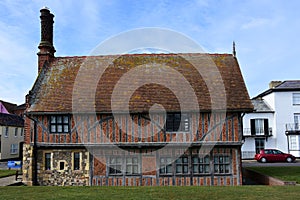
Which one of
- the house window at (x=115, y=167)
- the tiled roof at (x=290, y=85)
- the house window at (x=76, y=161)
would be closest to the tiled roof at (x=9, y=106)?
the house window at (x=76, y=161)

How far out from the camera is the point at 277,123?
104 feet

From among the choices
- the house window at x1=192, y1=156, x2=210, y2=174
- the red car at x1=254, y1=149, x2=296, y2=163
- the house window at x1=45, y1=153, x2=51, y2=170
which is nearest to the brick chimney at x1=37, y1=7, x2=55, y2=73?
the house window at x1=45, y1=153, x2=51, y2=170

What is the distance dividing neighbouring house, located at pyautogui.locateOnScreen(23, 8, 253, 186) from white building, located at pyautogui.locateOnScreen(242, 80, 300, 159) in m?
16.2

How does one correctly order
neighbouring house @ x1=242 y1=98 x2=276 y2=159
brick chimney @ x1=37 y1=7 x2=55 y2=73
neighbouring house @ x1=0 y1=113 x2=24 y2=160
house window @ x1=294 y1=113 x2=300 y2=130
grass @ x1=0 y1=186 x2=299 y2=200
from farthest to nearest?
1. neighbouring house @ x1=0 y1=113 x2=24 y2=160
2. neighbouring house @ x1=242 y1=98 x2=276 y2=159
3. house window @ x1=294 y1=113 x2=300 y2=130
4. brick chimney @ x1=37 y1=7 x2=55 y2=73
5. grass @ x1=0 y1=186 x2=299 y2=200

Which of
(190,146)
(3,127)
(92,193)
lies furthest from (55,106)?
(3,127)

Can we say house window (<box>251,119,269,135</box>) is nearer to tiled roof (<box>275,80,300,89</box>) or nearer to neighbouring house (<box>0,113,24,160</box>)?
tiled roof (<box>275,80,300,89</box>)

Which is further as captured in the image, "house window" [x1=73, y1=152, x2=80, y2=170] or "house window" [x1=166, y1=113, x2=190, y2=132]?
"house window" [x1=73, y1=152, x2=80, y2=170]

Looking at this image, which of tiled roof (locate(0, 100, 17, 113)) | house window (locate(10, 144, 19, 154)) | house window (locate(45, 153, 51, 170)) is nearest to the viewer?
house window (locate(45, 153, 51, 170))

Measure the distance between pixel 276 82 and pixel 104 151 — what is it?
24.0 meters

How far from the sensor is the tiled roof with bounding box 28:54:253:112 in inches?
660

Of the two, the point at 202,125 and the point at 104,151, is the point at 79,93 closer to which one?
the point at 104,151

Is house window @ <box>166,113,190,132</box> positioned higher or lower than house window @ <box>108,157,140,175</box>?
higher

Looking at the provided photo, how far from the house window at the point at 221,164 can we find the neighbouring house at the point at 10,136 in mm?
25503

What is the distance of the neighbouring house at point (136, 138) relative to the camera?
1614cm
